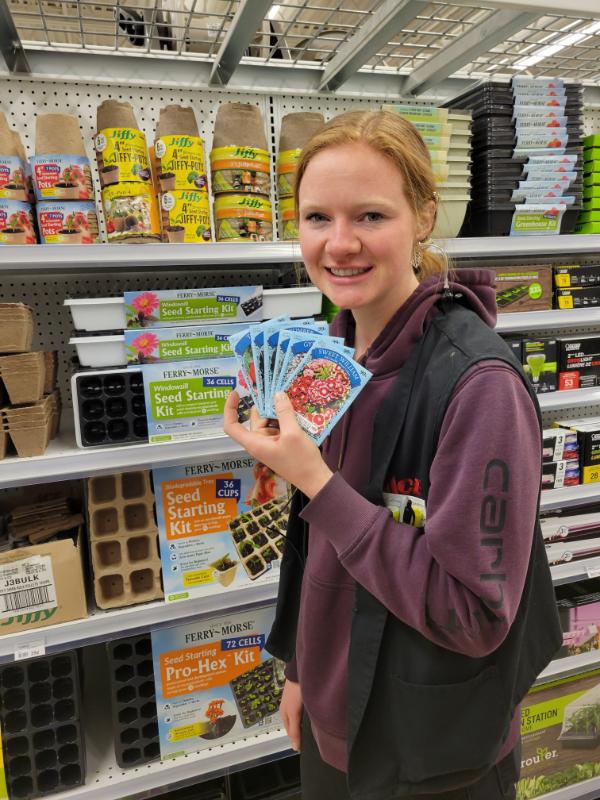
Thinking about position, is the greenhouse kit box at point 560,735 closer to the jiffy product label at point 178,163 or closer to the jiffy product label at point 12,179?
the jiffy product label at point 178,163

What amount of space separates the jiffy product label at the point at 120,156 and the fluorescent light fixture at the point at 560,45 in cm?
149

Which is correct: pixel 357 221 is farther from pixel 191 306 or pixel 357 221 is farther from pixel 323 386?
pixel 191 306

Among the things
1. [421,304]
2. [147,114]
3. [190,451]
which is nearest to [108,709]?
[190,451]

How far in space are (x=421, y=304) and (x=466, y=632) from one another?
0.53m

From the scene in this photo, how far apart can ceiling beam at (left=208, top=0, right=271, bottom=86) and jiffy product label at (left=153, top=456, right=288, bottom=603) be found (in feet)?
4.03

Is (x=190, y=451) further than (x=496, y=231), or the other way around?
(x=496, y=231)

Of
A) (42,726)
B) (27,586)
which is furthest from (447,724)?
(42,726)

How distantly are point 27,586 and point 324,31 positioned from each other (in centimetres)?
197

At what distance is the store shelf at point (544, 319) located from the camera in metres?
1.98

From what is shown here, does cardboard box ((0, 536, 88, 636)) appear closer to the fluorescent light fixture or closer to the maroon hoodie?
the maroon hoodie

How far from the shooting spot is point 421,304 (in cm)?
94

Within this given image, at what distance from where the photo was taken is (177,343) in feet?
5.21

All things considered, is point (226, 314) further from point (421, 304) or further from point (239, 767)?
point (239, 767)

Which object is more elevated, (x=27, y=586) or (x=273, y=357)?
(x=273, y=357)
